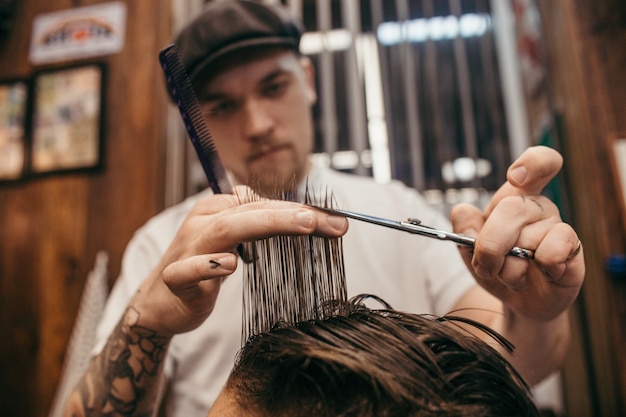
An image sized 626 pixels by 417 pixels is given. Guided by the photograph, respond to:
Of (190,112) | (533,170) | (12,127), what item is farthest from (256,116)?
(12,127)

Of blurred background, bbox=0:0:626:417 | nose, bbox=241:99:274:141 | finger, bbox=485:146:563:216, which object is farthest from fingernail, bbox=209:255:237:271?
blurred background, bbox=0:0:626:417

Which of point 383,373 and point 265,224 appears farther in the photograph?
point 265,224

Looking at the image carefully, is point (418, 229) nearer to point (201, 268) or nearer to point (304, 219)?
point (304, 219)

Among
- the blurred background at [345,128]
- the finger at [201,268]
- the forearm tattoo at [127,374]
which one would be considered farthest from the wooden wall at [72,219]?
the finger at [201,268]

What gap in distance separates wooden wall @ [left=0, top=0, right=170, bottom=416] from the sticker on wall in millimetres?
54

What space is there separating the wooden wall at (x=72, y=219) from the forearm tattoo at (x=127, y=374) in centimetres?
122

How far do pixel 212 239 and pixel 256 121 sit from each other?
0.69 metres

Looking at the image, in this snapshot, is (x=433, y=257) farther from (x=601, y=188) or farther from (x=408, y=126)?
(x=408, y=126)

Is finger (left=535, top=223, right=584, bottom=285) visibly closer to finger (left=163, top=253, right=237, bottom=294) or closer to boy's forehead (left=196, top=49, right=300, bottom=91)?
finger (left=163, top=253, right=237, bottom=294)

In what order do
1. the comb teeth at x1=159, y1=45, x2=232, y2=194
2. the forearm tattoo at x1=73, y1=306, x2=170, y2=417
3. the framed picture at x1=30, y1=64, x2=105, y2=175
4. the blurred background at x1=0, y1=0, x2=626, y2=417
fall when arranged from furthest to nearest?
the framed picture at x1=30, y1=64, x2=105, y2=175, the blurred background at x1=0, y1=0, x2=626, y2=417, the forearm tattoo at x1=73, y1=306, x2=170, y2=417, the comb teeth at x1=159, y1=45, x2=232, y2=194

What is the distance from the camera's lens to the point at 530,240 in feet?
2.22

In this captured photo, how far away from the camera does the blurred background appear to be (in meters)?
1.89

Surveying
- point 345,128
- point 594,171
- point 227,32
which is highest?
point 345,128

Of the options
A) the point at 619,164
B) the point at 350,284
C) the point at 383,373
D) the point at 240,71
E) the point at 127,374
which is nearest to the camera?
the point at 383,373
